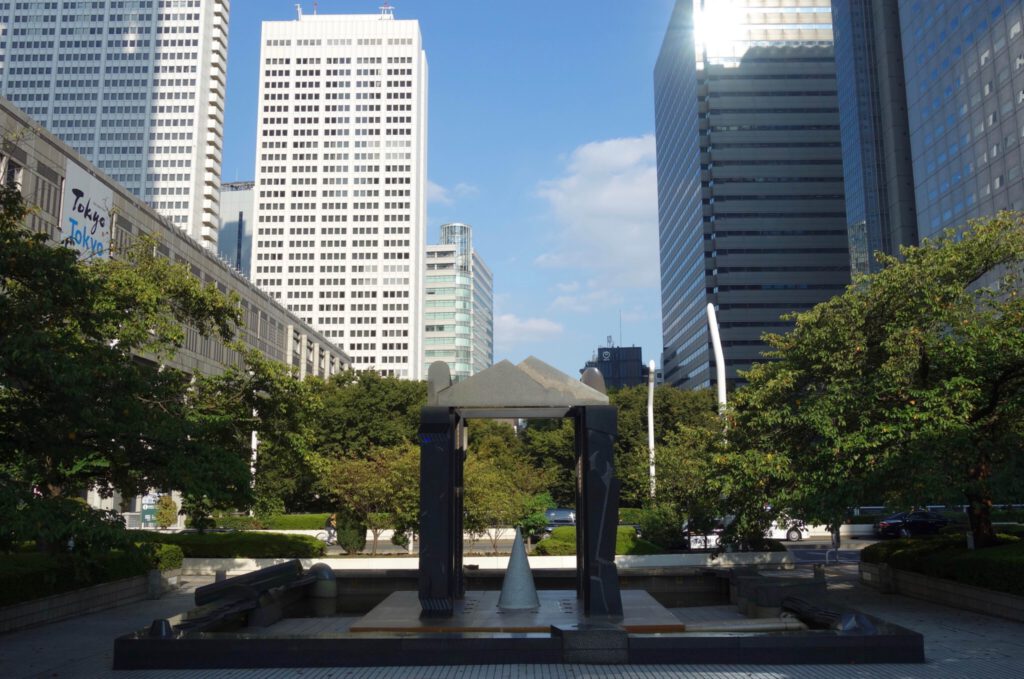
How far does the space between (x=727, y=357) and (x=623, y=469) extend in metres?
72.4

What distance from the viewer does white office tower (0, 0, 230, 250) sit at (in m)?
133

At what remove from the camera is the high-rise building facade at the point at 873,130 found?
3625 inches

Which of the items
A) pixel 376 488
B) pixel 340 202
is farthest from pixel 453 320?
pixel 376 488

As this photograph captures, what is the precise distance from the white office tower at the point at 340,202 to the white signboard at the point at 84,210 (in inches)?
4347

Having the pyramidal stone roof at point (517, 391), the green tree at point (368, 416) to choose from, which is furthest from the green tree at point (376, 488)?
the green tree at point (368, 416)

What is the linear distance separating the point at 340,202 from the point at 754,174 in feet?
253

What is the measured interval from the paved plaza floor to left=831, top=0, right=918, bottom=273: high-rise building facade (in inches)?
3279

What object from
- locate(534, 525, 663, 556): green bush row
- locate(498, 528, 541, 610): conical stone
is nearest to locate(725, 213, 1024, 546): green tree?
locate(498, 528, 541, 610): conical stone

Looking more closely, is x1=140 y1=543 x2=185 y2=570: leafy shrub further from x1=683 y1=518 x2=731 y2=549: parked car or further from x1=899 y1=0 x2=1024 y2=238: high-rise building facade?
x1=899 y1=0 x2=1024 y2=238: high-rise building facade

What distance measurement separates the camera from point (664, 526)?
30172mm

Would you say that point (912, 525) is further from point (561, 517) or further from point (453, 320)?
point (453, 320)

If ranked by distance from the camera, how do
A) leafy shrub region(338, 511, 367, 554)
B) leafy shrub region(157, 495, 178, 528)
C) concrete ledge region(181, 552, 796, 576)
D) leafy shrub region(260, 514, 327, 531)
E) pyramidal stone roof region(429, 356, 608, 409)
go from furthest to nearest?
leafy shrub region(157, 495, 178, 528)
leafy shrub region(260, 514, 327, 531)
leafy shrub region(338, 511, 367, 554)
concrete ledge region(181, 552, 796, 576)
pyramidal stone roof region(429, 356, 608, 409)

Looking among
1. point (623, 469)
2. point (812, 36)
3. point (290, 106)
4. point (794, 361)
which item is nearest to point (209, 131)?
point (290, 106)

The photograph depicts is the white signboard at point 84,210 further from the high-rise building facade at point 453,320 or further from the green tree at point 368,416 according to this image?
the high-rise building facade at point 453,320
